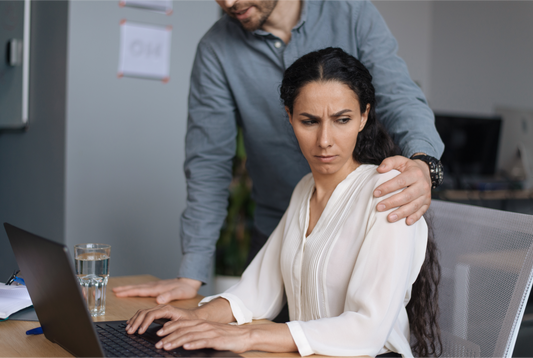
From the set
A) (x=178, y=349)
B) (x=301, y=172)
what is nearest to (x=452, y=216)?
(x=301, y=172)

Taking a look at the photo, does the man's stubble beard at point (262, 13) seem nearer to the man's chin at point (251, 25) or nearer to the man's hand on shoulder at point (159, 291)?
the man's chin at point (251, 25)

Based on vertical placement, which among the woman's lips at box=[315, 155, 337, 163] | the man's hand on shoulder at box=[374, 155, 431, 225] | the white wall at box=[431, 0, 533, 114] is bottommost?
the man's hand on shoulder at box=[374, 155, 431, 225]

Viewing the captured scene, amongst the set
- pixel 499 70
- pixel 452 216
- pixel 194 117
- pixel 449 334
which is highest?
pixel 499 70

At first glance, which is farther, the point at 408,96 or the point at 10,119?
the point at 10,119

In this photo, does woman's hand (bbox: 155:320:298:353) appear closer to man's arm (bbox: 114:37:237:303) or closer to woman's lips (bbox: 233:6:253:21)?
man's arm (bbox: 114:37:237:303)

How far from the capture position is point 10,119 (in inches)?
98.0

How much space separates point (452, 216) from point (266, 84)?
Result: 2.13ft

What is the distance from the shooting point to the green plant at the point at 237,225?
3230 millimetres

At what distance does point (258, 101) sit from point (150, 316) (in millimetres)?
761

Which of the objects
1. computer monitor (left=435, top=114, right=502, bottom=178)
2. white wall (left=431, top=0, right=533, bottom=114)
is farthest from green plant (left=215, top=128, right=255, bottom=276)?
white wall (left=431, top=0, right=533, bottom=114)

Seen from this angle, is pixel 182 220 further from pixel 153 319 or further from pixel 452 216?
pixel 452 216

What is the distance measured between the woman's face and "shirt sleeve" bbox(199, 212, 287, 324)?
234 millimetres

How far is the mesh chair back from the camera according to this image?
1.01 m

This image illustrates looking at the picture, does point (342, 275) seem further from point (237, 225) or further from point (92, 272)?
point (237, 225)
